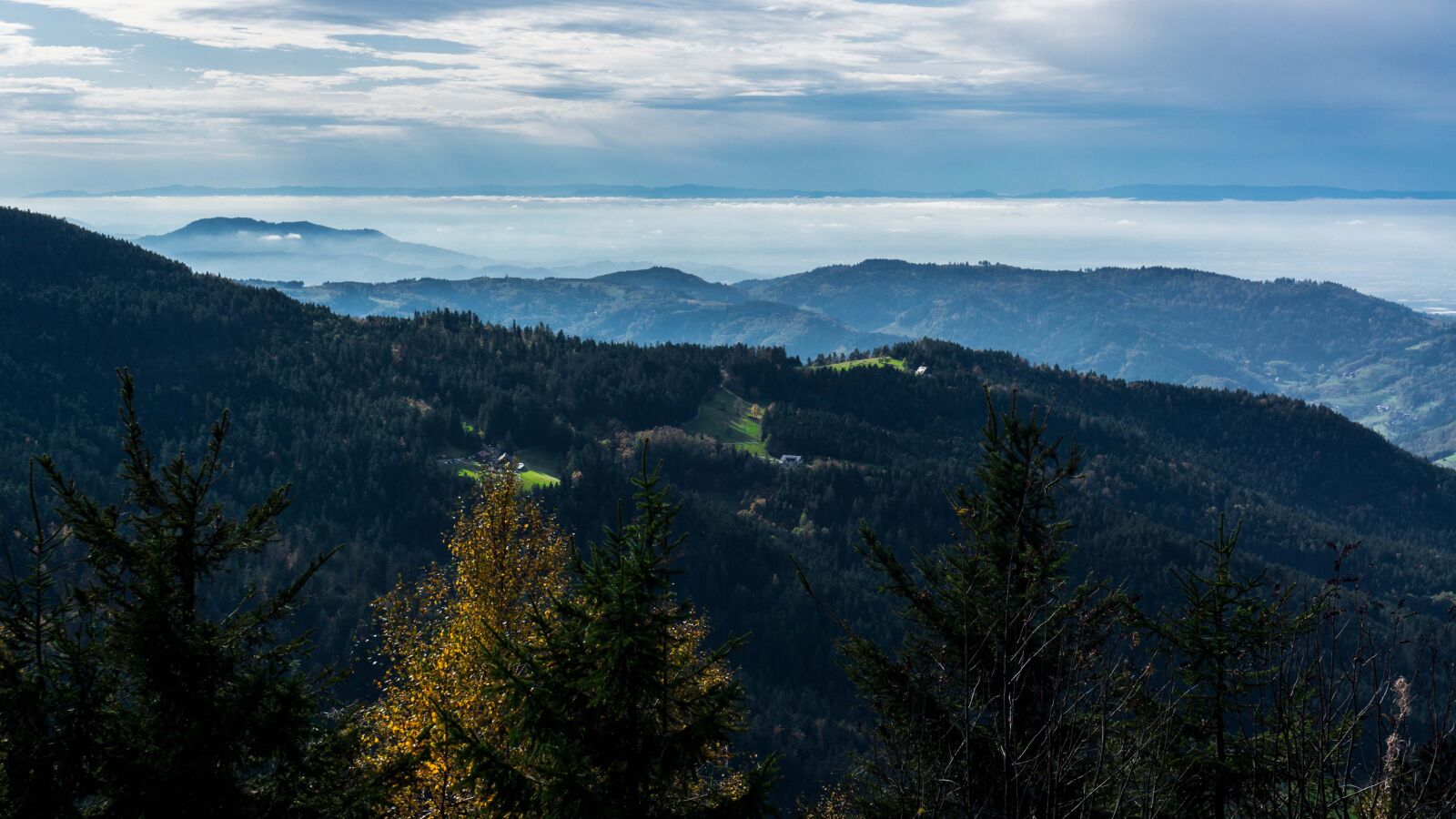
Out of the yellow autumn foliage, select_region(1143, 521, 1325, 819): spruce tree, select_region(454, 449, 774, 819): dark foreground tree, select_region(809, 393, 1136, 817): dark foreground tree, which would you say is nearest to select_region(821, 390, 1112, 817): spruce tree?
select_region(809, 393, 1136, 817): dark foreground tree

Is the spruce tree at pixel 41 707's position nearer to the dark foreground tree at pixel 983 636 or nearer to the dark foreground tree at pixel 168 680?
the dark foreground tree at pixel 168 680

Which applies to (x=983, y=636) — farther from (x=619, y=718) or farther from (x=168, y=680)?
(x=168, y=680)

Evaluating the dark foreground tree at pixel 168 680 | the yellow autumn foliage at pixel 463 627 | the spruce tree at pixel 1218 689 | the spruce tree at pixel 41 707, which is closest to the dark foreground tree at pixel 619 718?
the dark foreground tree at pixel 168 680

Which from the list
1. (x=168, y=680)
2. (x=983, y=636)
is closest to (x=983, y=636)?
(x=983, y=636)

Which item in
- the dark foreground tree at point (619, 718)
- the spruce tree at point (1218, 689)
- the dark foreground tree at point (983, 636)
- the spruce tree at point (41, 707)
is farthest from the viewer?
the spruce tree at point (1218, 689)

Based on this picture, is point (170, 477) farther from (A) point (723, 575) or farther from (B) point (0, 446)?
(B) point (0, 446)

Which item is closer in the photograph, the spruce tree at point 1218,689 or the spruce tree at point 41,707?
the spruce tree at point 41,707
